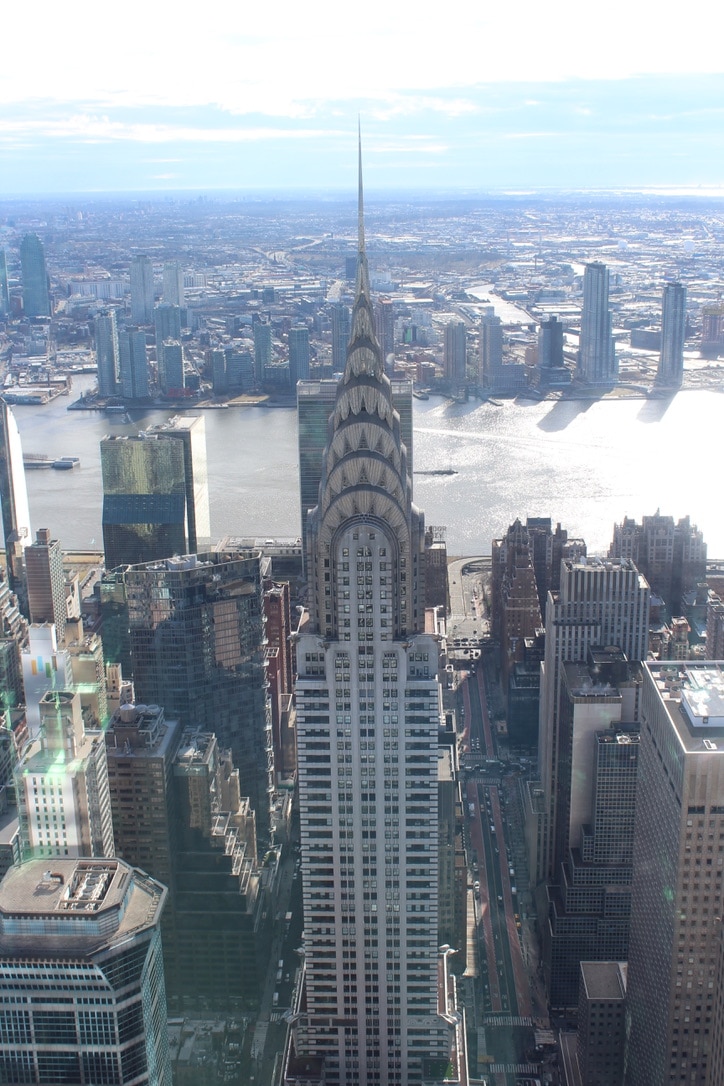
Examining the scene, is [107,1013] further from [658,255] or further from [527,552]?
[658,255]

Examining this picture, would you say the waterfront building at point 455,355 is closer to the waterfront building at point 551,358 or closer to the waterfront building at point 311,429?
the waterfront building at point 551,358

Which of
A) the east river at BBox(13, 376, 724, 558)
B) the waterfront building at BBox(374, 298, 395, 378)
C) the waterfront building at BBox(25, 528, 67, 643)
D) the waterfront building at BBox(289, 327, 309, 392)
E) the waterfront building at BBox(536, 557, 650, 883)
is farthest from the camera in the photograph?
the waterfront building at BBox(289, 327, 309, 392)

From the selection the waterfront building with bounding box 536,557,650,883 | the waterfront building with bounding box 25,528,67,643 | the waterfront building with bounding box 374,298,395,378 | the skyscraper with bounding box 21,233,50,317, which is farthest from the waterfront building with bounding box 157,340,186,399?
the waterfront building with bounding box 536,557,650,883

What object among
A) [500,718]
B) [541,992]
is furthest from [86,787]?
[500,718]

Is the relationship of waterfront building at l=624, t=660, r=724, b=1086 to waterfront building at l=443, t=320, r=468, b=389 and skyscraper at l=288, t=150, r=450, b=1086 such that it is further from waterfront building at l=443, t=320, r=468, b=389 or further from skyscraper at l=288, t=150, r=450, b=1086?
waterfront building at l=443, t=320, r=468, b=389

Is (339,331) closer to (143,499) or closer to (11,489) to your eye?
(11,489)

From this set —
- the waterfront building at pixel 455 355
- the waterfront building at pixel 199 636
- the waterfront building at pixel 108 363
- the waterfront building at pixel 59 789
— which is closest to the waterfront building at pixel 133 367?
the waterfront building at pixel 108 363

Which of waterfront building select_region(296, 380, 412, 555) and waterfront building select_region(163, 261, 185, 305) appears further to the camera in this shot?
waterfront building select_region(163, 261, 185, 305)
